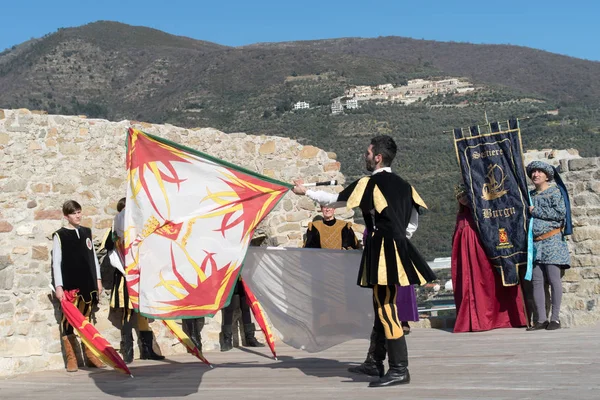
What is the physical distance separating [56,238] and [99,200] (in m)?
1.36

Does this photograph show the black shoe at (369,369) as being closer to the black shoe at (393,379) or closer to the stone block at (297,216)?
the black shoe at (393,379)

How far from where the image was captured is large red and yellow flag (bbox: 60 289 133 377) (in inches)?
288

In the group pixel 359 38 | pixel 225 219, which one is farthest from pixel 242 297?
pixel 359 38

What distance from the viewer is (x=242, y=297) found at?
9.45 metres

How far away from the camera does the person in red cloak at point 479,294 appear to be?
30.8 feet

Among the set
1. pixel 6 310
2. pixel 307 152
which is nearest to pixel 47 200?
pixel 6 310

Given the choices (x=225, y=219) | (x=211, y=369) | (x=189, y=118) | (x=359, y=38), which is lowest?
(x=211, y=369)

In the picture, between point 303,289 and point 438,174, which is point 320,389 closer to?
point 303,289

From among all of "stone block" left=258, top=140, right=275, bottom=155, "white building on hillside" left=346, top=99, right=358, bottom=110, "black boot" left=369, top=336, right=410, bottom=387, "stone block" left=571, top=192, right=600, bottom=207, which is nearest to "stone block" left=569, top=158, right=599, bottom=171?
"stone block" left=571, top=192, right=600, bottom=207

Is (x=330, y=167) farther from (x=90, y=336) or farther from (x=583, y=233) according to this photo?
(x=90, y=336)

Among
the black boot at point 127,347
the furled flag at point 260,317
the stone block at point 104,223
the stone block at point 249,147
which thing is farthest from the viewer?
the stone block at point 249,147

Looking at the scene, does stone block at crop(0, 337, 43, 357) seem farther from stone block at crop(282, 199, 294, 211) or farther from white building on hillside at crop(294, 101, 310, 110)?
white building on hillside at crop(294, 101, 310, 110)

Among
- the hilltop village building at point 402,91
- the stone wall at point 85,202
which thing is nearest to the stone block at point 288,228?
the stone wall at point 85,202

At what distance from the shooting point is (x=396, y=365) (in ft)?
19.8
